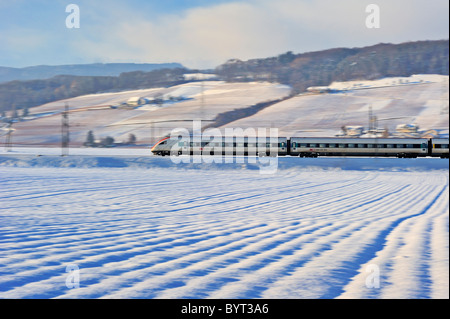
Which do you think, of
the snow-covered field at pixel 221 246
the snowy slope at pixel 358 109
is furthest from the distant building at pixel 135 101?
the snow-covered field at pixel 221 246

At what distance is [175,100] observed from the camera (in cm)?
15938

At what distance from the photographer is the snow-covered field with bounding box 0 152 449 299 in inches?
189

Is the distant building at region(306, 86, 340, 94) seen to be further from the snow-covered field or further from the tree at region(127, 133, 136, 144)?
the snow-covered field

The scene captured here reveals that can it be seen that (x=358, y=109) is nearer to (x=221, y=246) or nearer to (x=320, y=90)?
(x=320, y=90)

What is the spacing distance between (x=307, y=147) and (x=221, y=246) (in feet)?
132

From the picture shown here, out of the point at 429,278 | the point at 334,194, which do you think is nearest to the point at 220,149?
the point at 334,194

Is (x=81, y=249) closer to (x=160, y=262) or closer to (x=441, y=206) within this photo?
(x=160, y=262)

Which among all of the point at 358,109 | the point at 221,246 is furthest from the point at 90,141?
the point at 221,246

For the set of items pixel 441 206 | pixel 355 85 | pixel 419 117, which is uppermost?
pixel 355 85

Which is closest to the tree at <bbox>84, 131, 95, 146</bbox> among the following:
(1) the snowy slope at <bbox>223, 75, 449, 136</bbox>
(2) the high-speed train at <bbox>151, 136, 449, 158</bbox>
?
(1) the snowy slope at <bbox>223, 75, 449, 136</bbox>

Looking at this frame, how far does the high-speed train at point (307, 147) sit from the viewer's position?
44.8 meters

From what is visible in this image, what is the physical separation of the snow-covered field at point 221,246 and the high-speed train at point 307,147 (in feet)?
95.1

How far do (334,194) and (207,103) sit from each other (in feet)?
486

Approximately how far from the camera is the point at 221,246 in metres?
7.26
